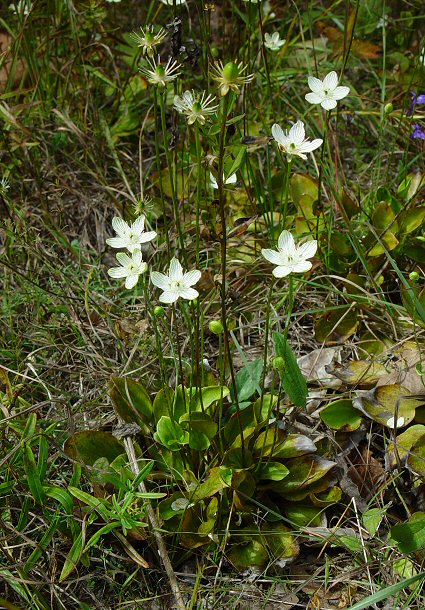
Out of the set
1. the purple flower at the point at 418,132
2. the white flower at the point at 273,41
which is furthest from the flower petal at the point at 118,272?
the white flower at the point at 273,41

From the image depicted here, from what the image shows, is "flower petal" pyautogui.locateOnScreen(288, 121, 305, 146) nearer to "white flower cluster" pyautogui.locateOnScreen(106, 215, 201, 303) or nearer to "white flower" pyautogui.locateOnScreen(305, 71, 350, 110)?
"white flower" pyautogui.locateOnScreen(305, 71, 350, 110)

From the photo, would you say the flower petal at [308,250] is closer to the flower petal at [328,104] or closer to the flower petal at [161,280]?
the flower petal at [161,280]

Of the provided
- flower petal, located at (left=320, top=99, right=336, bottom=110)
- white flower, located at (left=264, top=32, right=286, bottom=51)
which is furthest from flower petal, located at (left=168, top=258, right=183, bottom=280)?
white flower, located at (left=264, top=32, right=286, bottom=51)

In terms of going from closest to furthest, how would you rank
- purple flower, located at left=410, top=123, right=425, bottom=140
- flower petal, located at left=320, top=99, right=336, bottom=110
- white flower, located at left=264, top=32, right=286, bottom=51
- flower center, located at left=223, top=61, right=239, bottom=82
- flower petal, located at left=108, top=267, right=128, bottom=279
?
flower center, located at left=223, top=61, right=239, bottom=82 → flower petal, located at left=108, top=267, right=128, bottom=279 → flower petal, located at left=320, top=99, right=336, bottom=110 → purple flower, located at left=410, top=123, right=425, bottom=140 → white flower, located at left=264, top=32, right=286, bottom=51

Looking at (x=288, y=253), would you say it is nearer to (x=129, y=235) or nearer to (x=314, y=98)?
(x=129, y=235)

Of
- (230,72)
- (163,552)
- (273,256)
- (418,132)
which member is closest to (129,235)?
(273,256)

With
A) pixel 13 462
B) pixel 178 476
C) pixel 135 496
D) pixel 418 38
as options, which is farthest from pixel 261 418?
pixel 418 38

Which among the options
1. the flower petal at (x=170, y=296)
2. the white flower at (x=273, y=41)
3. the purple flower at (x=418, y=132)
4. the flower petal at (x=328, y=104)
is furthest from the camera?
the white flower at (x=273, y=41)
